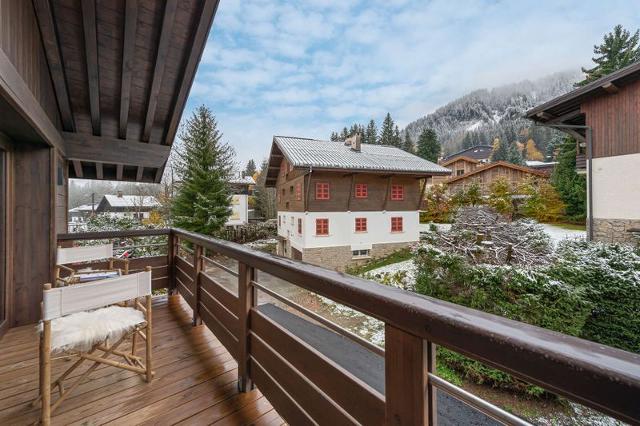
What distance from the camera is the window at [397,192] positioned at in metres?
12.6

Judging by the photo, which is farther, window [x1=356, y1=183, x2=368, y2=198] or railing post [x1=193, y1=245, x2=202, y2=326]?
window [x1=356, y1=183, x2=368, y2=198]

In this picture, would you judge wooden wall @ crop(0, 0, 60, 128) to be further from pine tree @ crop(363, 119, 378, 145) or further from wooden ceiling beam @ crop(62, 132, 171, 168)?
pine tree @ crop(363, 119, 378, 145)

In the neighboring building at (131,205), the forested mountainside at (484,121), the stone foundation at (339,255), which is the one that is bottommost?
the stone foundation at (339,255)

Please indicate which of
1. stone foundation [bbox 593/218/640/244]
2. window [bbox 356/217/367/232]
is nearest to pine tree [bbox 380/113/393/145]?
window [bbox 356/217/367/232]

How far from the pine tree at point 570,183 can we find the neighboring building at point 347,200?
7.90 metres

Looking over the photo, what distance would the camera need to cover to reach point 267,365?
1510 mm

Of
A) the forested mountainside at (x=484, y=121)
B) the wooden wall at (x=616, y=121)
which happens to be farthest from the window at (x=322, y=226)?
the forested mountainside at (x=484, y=121)

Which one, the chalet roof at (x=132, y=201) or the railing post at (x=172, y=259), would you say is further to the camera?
the chalet roof at (x=132, y=201)

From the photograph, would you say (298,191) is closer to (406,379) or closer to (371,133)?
(406,379)

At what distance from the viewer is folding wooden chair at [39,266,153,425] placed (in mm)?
1385

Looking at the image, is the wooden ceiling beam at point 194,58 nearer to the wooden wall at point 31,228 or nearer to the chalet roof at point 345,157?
the wooden wall at point 31,228

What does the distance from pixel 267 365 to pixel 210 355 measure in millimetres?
1014

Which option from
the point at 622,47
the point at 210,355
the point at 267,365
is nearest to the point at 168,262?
the point at 210,355

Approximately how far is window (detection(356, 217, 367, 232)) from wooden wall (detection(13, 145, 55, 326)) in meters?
9.95
